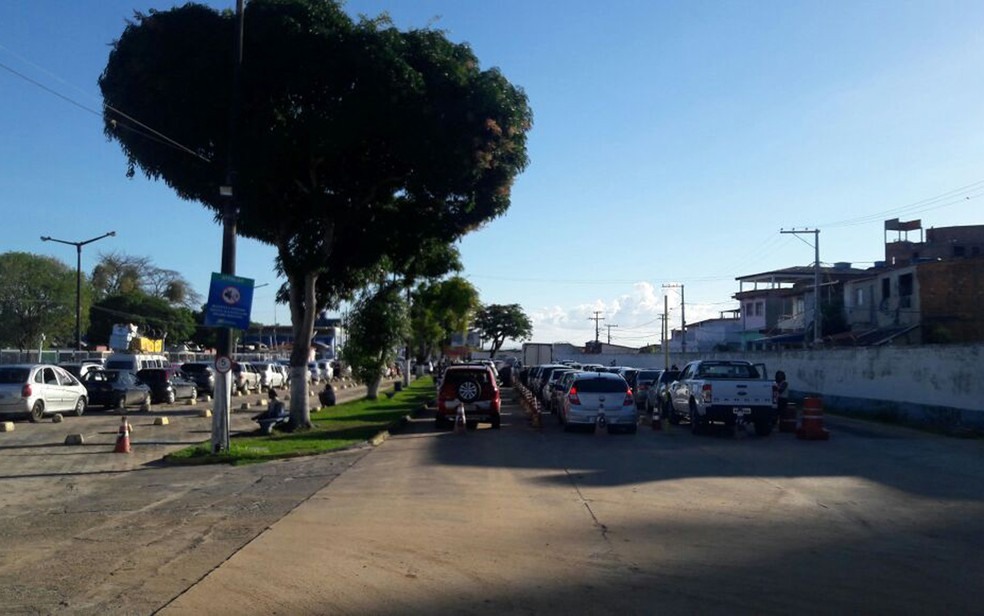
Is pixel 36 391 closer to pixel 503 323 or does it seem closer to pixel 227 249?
pixel 227 249

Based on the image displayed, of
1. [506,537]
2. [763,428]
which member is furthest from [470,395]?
[506,537]

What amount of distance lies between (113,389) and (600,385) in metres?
17.9

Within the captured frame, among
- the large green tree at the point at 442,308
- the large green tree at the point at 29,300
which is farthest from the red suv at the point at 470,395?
the large green tree at the point at 29,300

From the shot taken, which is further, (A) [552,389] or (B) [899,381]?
(A) [552,389]

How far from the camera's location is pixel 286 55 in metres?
21.8

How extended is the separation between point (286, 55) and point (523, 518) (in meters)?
13.8

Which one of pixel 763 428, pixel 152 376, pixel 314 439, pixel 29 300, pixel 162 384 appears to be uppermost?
pixel 29 300

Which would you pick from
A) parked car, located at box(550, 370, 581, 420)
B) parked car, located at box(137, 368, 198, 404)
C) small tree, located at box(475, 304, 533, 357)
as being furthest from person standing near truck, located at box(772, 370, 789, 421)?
small tree, located at box(475, 304, 533, 357)

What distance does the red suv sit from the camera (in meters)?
26.0

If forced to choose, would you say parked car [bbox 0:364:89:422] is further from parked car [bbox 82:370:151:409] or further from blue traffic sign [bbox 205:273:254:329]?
blue traffic sign [bbox 205:273:254:329]

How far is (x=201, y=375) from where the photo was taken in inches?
1767

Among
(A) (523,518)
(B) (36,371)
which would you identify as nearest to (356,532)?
(A) (523,518)

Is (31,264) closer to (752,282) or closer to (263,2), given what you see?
(263,2)

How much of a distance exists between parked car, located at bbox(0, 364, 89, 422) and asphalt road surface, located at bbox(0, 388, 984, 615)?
1067 centimetres
